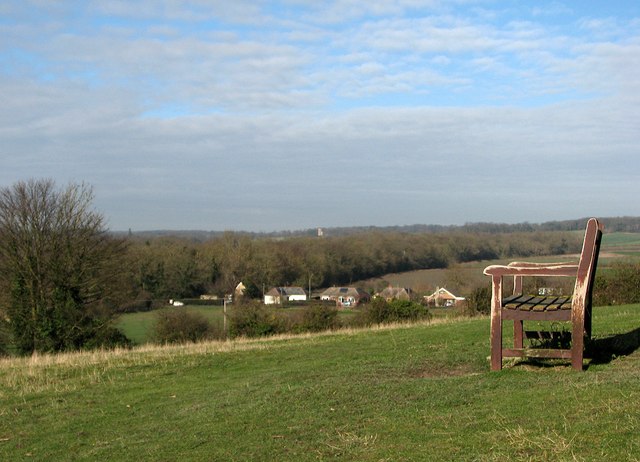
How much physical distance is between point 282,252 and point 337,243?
872 cm

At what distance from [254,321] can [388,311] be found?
7.36 m

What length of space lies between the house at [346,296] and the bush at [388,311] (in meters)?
14.0

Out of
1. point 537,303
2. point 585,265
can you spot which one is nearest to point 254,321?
point 537,303

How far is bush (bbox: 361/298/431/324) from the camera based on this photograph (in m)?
30.5

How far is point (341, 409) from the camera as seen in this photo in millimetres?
7281

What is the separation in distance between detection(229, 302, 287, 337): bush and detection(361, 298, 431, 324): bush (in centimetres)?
401

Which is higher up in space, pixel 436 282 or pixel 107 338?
pixel 436 282

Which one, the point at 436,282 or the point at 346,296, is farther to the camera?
the point at 346,296

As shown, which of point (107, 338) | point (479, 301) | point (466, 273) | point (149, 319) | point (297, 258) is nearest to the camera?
point (479, 301)

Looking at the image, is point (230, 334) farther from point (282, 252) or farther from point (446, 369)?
point (282, 252)

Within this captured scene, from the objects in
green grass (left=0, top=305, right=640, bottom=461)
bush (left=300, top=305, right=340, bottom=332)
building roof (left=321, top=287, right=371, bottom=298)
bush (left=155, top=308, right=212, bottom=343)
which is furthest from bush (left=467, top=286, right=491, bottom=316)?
building roof (left=321, top=287, right=371, bottom=298)

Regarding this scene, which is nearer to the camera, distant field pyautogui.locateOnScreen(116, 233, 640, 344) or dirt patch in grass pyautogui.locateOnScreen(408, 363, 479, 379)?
dirt patch in grass pyautogui.locateOnScreen(408, 363, 479, 379)

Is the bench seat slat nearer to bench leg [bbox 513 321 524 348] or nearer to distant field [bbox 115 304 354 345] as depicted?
bench leg [bbox 513 321 524 348]

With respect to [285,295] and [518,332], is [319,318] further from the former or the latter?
[518,332]
